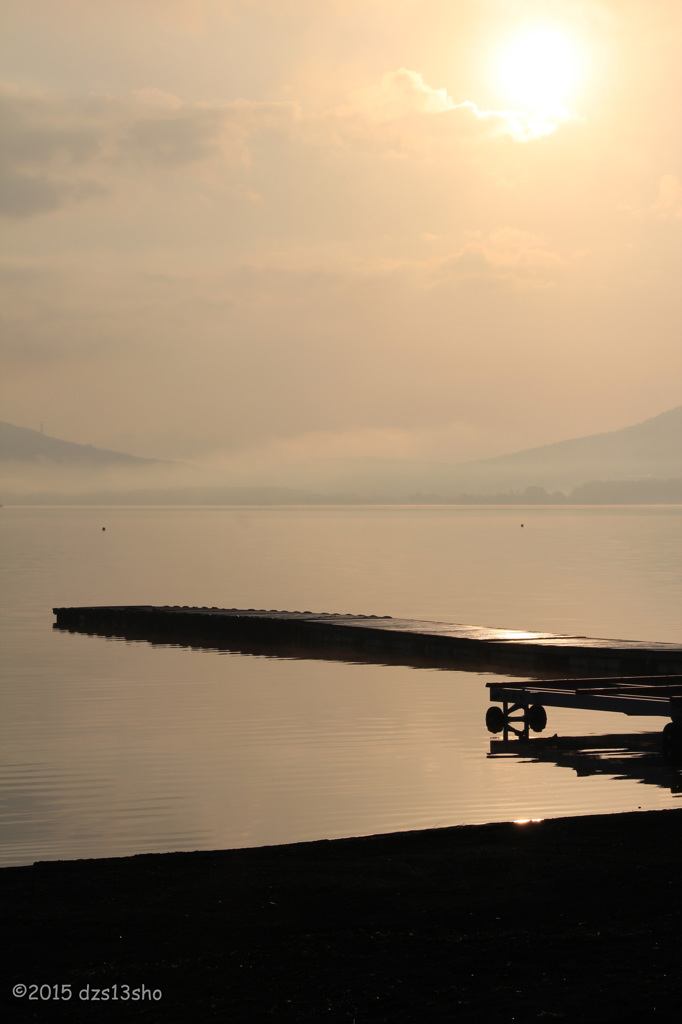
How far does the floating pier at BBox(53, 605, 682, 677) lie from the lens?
29547 millimetres

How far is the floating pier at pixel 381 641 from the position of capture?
29.5 metres

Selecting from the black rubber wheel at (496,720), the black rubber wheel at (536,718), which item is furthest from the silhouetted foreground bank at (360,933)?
the black rubber wheel at (496,720)

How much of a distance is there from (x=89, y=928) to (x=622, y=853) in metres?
4.71

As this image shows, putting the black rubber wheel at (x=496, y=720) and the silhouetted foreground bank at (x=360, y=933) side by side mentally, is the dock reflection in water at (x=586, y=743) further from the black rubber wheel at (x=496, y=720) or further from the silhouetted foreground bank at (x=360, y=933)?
the silhouetted foreground bank at (x=360, y=933)

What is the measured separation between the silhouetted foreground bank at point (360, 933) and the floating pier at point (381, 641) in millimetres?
18481

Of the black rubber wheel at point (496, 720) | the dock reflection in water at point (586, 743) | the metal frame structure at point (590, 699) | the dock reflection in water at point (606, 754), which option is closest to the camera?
the dock reflection in water at point (606, 754)

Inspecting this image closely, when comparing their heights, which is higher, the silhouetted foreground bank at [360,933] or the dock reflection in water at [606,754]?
the dock reflection in water at [606,754]

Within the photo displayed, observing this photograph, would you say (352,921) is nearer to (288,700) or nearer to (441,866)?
(441,866)

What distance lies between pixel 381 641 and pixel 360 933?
92.4 feet

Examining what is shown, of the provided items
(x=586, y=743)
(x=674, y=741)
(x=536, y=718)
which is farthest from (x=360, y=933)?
(x=536, y=718)

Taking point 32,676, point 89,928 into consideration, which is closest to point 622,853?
point 89,928

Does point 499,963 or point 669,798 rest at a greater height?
point 669,798

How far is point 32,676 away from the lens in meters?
32.5

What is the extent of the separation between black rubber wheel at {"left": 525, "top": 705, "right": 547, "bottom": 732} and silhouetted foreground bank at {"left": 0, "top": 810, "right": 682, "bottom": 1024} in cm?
980
